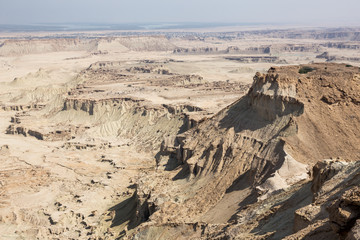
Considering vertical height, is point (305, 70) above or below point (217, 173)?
above

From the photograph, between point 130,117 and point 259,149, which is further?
point 130,117

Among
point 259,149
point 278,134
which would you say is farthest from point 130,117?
point 278,134

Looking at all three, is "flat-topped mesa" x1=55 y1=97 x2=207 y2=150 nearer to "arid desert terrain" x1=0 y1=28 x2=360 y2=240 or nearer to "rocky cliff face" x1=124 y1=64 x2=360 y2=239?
"arid desert terrain" x1=0 y1=28 x2=360 y2=240

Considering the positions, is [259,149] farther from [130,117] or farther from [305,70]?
[130,117]

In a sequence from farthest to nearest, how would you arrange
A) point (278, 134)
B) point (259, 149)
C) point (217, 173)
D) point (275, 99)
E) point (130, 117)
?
point (130, 117) → point (275, 99) → point (217, 173) → point (278, 134) → point (259, 149)

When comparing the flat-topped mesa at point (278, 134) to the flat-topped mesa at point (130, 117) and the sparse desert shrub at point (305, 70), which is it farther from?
the flat-topped mesa at point (130, 117)

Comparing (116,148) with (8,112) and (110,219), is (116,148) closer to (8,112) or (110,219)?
(110,219)

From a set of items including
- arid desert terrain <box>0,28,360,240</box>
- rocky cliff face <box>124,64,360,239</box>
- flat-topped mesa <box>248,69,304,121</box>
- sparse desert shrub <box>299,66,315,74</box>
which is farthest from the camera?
sparse desert shrub <box>299,66,315,74</box>

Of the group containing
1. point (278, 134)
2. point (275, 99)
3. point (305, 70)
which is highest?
point (305, 70)

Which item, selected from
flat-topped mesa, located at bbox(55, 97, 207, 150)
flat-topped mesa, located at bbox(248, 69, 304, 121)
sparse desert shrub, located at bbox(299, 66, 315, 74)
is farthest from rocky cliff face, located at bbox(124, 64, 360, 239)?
flat-topped mesa, located at bbox(55, 97, 207, 150)

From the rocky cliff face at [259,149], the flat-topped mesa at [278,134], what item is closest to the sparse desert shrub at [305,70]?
the rocky cliff face at [259,149]

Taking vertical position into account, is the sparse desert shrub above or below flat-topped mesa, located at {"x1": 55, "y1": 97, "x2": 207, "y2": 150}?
above

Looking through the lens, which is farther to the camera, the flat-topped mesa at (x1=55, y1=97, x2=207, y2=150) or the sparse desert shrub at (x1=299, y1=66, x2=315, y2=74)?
the flat-topped mesa at (x1=55, y1=97, x2=207, y2=150)
